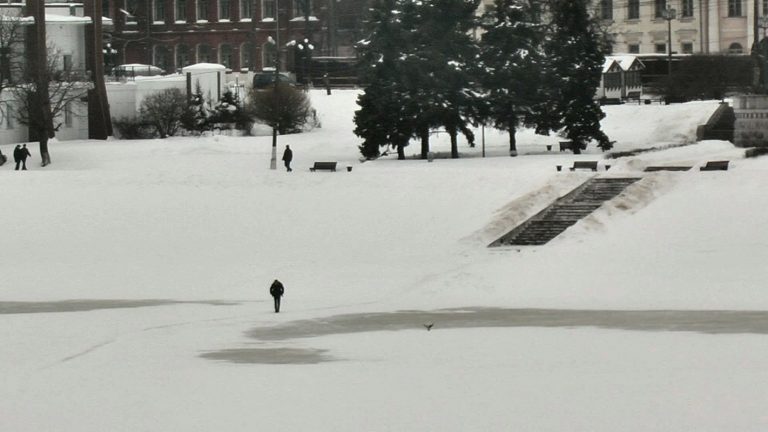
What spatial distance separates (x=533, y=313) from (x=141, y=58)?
78194mm

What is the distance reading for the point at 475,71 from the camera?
2731 inches

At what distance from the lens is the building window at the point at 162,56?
116m

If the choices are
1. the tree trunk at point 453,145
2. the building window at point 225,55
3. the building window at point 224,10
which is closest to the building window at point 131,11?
the building window at point 224,10

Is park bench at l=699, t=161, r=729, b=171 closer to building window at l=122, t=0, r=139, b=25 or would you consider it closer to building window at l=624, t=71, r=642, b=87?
building window at l=624, t=71, r=642, b=87

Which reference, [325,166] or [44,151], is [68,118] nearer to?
[44,151]

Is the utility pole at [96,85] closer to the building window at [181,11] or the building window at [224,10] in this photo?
the building window at [224,10]

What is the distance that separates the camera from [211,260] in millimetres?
50938

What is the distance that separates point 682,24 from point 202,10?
30.9 meters

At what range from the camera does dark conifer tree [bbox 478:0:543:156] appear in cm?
6881

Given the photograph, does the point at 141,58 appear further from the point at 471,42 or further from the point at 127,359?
the point at 127,359

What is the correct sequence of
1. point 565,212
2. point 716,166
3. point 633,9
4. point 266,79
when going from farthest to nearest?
point 633,9
point 266,79
point 716,166
point 565,212

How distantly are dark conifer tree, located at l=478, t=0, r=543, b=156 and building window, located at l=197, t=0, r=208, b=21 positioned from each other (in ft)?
161

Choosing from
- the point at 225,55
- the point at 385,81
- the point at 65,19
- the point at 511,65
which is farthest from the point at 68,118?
the point at 225,55

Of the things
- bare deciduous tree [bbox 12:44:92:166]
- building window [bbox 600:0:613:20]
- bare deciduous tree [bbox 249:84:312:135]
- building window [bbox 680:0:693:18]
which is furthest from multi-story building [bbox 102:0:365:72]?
bare deciduous tree [bbox 12:44:92:166]
